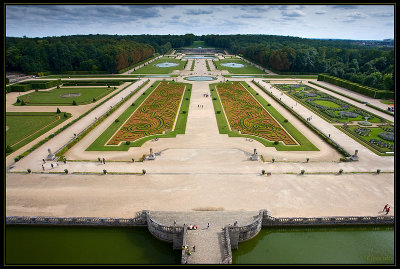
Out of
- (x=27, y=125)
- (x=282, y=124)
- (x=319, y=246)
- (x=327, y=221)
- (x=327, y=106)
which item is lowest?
(x=319, y=246)

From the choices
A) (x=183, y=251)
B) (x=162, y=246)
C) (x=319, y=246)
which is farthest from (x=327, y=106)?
(x=183, y=251)

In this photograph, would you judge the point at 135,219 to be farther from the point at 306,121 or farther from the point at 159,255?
the point at 306,121

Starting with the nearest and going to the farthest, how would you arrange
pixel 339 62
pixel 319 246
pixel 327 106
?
pixel 319 246 < pixel 327 106 < pixel 339 62

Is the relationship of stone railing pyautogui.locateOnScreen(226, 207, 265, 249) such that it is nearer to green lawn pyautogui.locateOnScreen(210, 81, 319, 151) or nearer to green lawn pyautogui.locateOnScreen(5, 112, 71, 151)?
green lawn pyautogui.locateOnScreen(210, 81, 319, 151)

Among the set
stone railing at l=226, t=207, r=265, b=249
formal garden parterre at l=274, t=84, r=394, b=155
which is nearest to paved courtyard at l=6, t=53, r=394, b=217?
stone railing at l=226, t=207, r=265, b=249

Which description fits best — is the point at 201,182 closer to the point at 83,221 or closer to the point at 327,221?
the point at 83,221

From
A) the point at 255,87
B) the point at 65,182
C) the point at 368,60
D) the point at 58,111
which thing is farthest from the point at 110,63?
the point at 368,60
